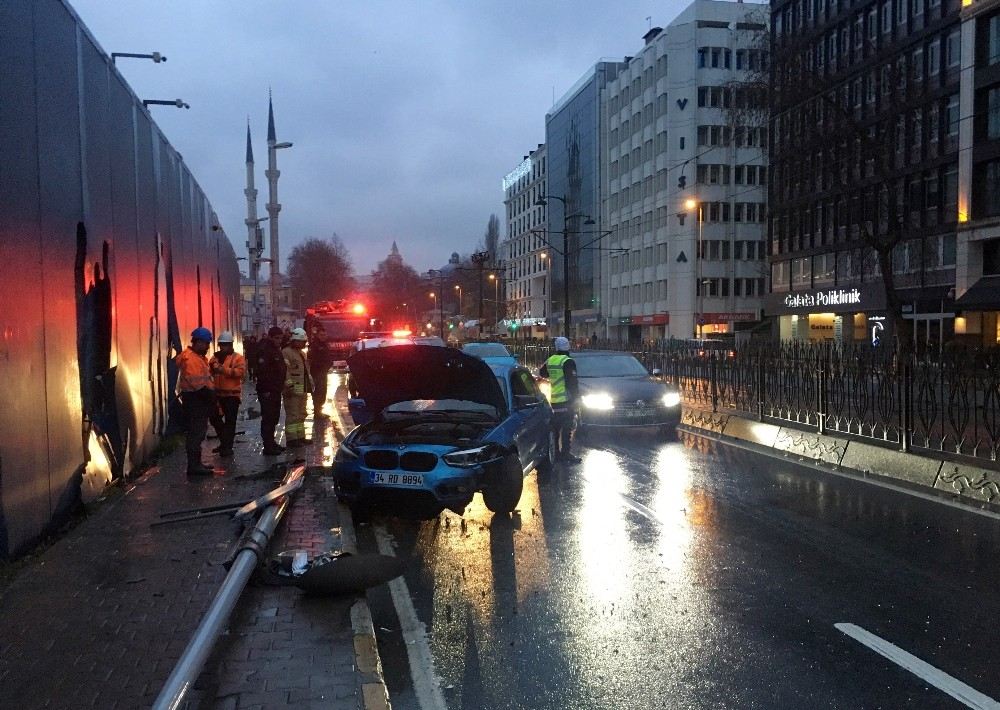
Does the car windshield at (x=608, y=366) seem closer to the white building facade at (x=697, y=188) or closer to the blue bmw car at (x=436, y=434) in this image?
the blue bmw car at (x=436, y=434)

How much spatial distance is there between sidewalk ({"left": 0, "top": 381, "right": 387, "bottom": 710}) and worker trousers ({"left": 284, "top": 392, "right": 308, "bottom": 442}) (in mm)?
4987

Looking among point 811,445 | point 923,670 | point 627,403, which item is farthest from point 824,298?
point 923,670

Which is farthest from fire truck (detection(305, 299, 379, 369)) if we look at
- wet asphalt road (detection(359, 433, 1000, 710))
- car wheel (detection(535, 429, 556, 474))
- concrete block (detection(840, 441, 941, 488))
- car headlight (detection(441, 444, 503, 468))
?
car headlight (detection(441, 444, 503, 468))

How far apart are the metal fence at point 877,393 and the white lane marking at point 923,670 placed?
5807mm

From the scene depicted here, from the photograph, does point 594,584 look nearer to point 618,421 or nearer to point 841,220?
A: point 618,421

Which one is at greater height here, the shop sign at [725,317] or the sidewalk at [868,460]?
the shop sign at [725,317]

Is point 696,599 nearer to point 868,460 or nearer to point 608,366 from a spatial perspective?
point 868,460

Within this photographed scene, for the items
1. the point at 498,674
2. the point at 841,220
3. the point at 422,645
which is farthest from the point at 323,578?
the point at 841,220

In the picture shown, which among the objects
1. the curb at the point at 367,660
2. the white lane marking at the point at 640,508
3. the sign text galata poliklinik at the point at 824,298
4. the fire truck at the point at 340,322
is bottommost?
the white lane marking at the point at 640,508

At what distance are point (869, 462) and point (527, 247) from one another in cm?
9942

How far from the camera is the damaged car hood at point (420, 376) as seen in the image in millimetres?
8539

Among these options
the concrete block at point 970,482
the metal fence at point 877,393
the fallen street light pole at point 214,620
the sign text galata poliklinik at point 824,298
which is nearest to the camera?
the fallen street light pole at point 214,620

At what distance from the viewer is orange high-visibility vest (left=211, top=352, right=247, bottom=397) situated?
40.3 ft

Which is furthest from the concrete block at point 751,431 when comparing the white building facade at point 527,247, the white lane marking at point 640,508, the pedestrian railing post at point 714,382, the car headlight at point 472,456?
the white building facade at point 527,247
